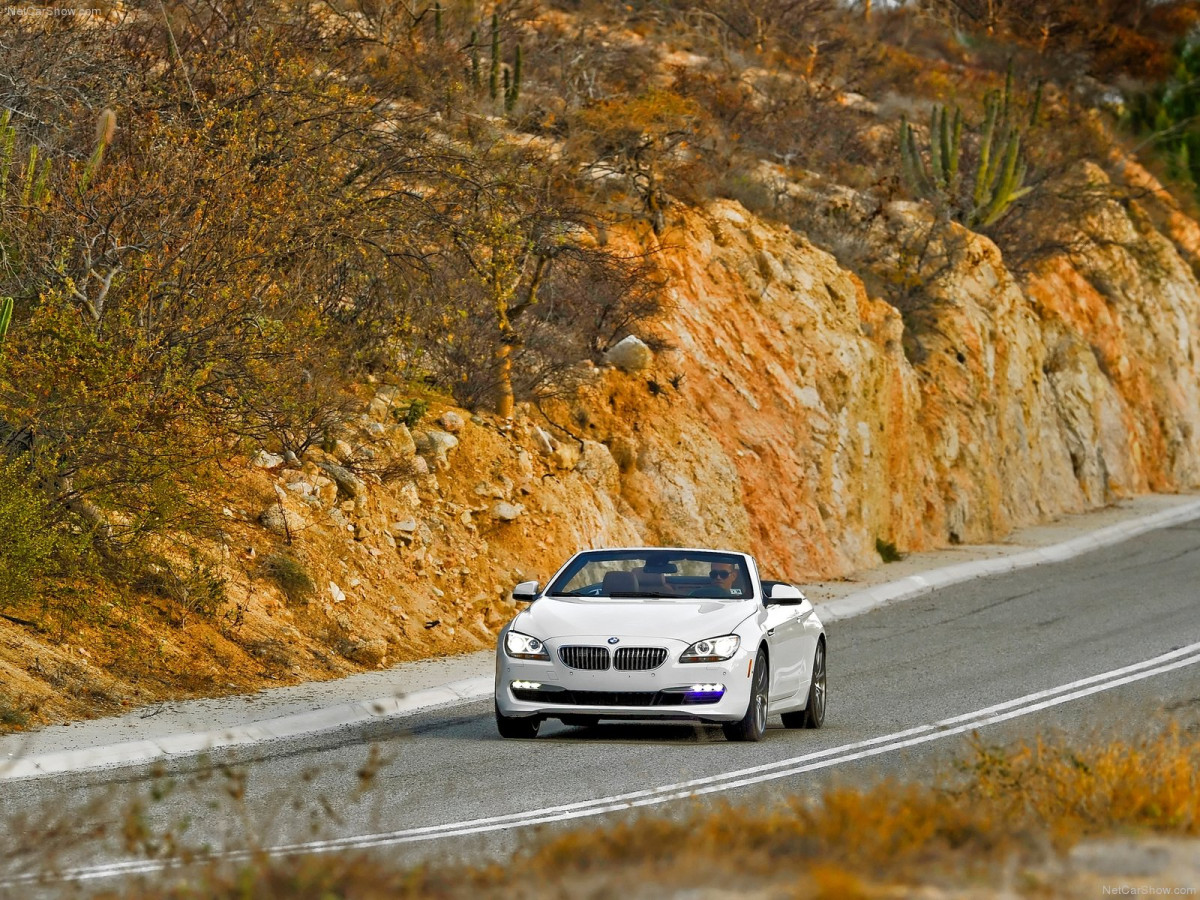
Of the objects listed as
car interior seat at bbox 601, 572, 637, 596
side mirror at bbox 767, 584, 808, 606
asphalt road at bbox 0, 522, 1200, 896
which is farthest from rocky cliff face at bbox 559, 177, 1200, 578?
side mirror at bbox 767, 584, 808, 606

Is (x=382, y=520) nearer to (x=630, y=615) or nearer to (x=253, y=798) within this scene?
(x=630, y=615)

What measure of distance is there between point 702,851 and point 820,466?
23.8 metres

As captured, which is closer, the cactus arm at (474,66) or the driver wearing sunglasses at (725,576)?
the driver wearing sunglasses at (725,576)

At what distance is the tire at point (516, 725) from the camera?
41.1ft

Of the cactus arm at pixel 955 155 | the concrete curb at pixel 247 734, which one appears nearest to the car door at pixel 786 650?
the concrete curb at pixel 247 734

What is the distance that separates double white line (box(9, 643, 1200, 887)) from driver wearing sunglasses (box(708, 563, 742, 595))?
5.68 feet

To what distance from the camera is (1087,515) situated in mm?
39875

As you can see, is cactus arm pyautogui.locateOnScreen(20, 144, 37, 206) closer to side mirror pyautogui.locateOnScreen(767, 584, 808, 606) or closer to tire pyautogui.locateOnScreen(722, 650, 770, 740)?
side mirror pyautogui.locateOnScreen(767, 584, 808, 606)

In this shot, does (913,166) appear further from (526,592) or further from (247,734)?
(247,734)

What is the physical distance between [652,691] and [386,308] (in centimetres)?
1010

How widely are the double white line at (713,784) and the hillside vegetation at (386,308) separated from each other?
511cm

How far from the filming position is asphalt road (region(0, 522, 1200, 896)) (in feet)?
25.6

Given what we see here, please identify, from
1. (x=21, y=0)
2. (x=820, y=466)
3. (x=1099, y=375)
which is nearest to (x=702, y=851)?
(x=21, y=0)

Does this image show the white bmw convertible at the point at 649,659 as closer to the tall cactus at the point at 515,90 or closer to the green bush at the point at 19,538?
the green bush at the point at 19,538
